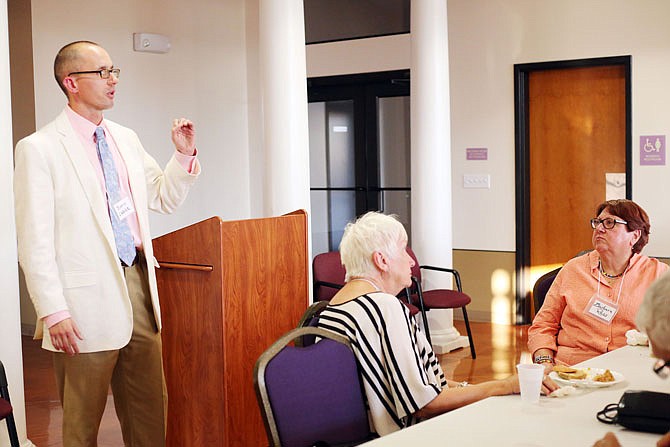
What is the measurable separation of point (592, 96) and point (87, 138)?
5.25 meters

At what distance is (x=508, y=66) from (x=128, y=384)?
5.27 m

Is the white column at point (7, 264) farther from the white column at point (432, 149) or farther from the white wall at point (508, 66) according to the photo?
the white wall at point (508, 66)

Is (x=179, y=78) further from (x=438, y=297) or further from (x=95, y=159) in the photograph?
(x=95, y=159)

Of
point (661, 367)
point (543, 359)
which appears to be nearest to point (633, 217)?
point (543, 359)

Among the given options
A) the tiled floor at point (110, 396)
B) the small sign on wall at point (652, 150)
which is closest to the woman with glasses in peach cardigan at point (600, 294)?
the tiled floor at point (110, 396)

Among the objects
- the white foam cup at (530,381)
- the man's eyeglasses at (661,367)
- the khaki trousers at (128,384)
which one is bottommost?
the khaki trousers at (128,384)

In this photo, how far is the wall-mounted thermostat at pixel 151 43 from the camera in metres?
8.03

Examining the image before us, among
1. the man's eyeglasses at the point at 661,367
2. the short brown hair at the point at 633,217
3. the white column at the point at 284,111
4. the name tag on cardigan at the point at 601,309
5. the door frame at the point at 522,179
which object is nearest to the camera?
the man's eyeglasses at the point at 661,367

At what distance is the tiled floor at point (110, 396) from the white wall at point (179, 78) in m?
2.03

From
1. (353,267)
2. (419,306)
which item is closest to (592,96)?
(419,306)

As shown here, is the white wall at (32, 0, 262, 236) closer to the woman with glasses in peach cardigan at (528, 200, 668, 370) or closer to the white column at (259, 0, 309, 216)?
the white column at (259, 0, 309, 216)

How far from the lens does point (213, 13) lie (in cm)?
894

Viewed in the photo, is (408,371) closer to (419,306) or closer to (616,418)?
(616,418)

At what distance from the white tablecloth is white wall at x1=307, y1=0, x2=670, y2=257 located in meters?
4.89
